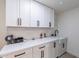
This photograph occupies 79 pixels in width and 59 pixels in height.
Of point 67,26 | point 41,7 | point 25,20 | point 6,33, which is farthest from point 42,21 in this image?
point 67,26

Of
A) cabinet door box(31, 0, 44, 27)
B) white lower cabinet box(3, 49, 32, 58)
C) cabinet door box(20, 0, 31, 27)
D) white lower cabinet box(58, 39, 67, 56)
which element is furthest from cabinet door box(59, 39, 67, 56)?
white lower cabinet box(3, 49, 32, 58)

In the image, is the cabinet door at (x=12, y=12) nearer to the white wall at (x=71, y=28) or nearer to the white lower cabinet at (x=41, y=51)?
the white lower cabinet at (x=41, y=51)

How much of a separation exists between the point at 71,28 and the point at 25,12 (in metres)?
2.70

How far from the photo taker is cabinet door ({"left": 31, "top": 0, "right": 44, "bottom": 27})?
9.12 ft

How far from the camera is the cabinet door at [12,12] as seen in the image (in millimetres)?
2068

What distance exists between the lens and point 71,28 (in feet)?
13.9

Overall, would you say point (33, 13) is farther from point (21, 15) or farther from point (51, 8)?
point (51, 8)

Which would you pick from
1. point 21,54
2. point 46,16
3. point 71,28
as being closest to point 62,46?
point 71,28

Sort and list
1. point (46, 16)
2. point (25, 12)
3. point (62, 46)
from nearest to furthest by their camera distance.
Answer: point (25, 12) → point (46, 16) → point (62, 46)

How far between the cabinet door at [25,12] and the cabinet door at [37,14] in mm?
175

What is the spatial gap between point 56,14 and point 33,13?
234 centimetres

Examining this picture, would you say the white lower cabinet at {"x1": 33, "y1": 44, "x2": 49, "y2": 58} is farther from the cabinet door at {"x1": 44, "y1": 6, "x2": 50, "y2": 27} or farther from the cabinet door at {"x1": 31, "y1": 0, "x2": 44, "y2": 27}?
the cabinet door at {"x1": 44, "y1": 6, "x2": 50, "y2": 27}

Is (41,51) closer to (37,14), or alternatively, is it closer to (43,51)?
(43,51)

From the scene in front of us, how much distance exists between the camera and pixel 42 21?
3.26 m
